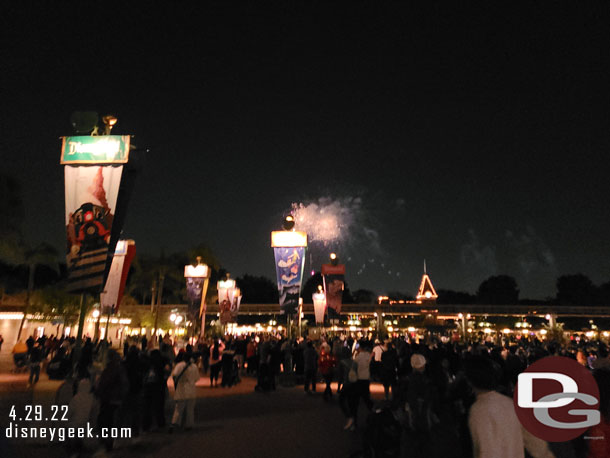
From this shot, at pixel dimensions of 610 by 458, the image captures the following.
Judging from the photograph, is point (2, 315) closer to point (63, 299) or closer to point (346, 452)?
point (63, 299)

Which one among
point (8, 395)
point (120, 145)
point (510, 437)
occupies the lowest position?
point (8, 395)

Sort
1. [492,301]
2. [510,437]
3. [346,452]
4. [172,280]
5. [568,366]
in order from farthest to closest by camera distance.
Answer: [492,301] < [172,280] < [346,452] < [568,366] < [510,437]

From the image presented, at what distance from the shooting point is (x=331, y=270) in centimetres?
2664

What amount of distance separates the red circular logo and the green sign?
12446 millimetres

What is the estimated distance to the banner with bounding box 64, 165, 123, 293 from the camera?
466 inches

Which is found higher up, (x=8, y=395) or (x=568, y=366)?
(x=568, y=366)

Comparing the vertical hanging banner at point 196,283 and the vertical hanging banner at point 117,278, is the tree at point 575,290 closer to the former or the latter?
the vertical hanging banner at point 196,283

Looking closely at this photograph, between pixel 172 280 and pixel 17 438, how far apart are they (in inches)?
2344

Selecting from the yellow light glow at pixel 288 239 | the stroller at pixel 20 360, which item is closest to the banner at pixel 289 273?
the yellow light glow at pixel 288 239

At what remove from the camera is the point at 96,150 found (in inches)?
528

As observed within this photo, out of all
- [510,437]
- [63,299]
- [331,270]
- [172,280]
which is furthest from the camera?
[172,280]

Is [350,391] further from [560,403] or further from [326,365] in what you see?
[560,403]

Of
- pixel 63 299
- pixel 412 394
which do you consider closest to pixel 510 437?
pixel 412 394

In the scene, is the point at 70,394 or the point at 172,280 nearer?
the point at 70,394
